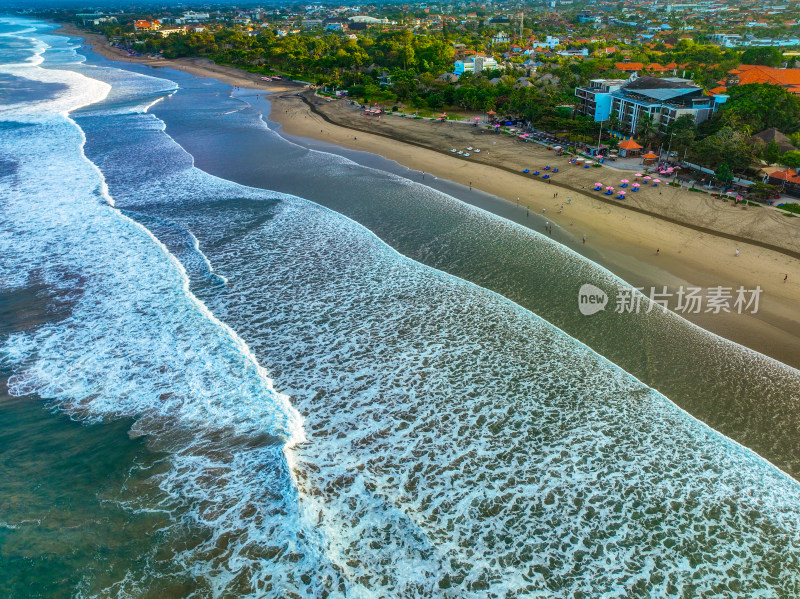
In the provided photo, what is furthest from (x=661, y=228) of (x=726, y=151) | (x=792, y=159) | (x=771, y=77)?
(x=771, y=77)

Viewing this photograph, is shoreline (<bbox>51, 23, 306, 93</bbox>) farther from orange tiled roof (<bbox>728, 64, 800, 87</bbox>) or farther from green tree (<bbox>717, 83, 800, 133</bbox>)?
green tree (<bbox>717, 83, 800, 133</bbox>)

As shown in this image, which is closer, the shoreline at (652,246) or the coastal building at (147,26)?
the shoreline at (652,246)

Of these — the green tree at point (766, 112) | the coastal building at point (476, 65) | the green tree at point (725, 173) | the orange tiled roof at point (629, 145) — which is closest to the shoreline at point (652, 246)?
the orange tiled roof at point (629, 145)

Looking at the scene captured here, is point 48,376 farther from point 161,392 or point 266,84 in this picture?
A: point 266,84

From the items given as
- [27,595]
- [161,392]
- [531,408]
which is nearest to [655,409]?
[531,408]

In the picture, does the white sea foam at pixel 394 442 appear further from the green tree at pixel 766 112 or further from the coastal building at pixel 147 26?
the coastal building at pixel 147 26

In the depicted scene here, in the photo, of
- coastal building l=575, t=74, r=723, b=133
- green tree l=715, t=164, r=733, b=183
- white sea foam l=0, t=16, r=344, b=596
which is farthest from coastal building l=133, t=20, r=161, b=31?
green tree l=715, t=164, r=733, b=183
